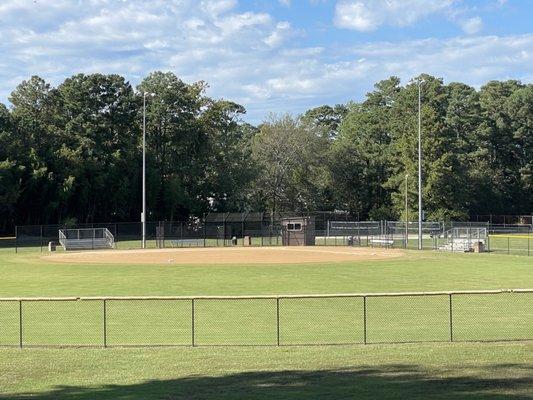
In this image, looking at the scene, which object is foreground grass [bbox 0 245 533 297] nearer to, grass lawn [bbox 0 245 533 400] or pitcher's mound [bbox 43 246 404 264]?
grass lawn [bbox 0 245 533 400]

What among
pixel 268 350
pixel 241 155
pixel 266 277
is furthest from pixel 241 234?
pixel 268 350

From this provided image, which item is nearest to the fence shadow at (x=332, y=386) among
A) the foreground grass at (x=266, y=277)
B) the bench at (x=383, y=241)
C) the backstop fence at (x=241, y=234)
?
the foreground grass at (x=266, y=277)

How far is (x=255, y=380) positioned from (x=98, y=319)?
10974 mm

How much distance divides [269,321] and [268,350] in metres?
5.63

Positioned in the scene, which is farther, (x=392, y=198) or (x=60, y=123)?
(x=392, y=198)

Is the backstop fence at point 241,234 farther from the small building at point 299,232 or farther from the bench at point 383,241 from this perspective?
the small building at point 299,232

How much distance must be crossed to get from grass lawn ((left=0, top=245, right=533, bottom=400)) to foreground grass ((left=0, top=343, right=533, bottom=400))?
0.02 metres

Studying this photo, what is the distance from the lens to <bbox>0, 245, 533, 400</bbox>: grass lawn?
10.4 m

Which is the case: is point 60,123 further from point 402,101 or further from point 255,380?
point 255,380

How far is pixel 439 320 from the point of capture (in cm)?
1934

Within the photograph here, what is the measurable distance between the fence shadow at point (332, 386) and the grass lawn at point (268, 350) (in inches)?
0.7

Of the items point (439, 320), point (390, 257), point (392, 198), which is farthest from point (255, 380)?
point (392, 198)

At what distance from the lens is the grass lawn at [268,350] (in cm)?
1037

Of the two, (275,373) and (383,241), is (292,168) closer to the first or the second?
(383,241)
